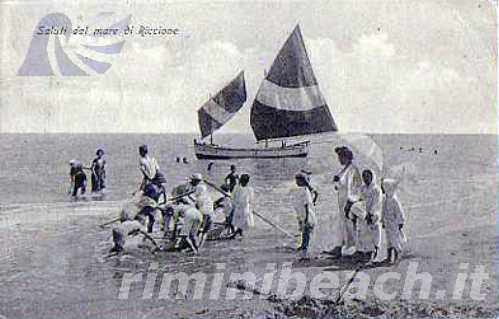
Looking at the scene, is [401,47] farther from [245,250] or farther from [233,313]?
[233,313]

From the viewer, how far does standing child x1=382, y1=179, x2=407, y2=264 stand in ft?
16.8

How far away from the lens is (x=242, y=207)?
5.38 m

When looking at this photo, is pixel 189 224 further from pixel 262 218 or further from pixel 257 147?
pixel 257 147

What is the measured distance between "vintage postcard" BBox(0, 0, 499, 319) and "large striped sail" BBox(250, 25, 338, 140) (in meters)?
0.02

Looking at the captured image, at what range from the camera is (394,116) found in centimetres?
543

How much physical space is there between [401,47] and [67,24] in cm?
318

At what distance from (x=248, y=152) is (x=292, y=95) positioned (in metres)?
0.72

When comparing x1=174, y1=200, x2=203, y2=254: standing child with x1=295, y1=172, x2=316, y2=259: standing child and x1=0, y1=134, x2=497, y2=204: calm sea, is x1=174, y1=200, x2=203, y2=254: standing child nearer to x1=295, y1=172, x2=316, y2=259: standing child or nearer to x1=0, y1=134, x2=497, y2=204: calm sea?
x1=0, y1=134, x2=497, y2=204: calm sea

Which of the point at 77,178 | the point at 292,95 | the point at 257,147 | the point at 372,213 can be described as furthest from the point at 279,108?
the point at 77,178

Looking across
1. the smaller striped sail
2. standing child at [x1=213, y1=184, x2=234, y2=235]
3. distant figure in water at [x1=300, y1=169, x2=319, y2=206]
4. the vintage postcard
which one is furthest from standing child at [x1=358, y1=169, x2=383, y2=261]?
the smaller striped sail

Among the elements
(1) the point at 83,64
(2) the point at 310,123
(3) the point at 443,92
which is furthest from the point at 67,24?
(3) the point at 443,92

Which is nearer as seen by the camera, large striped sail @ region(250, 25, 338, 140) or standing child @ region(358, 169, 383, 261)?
standing child @ region(358, 169, 383, 261)

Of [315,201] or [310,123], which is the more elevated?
[310,123]

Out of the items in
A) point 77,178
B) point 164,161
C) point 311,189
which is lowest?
point 311,189
